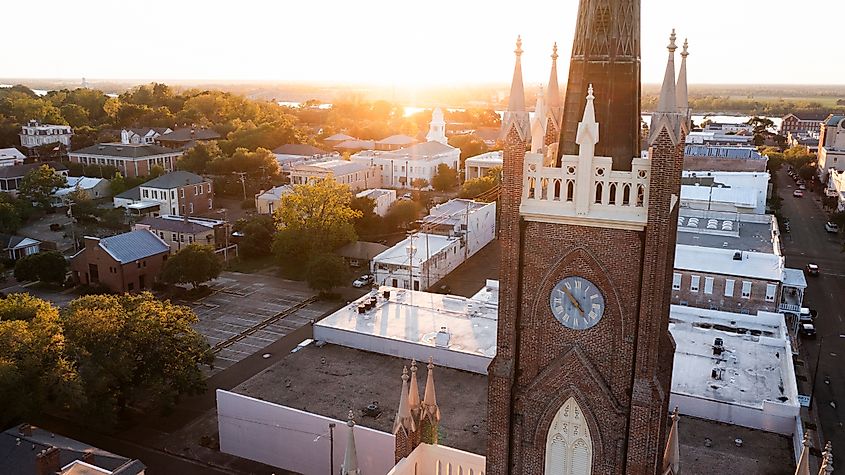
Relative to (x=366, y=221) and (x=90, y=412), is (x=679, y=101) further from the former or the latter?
(x=366, y=221)

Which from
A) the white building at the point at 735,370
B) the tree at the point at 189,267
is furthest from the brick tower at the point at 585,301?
the tree at the point at 189,267

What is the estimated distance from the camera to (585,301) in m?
15.4

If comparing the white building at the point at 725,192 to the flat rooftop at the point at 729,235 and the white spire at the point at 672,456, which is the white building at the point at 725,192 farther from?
the white spire at the point at 672,456

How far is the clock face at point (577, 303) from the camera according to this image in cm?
1534

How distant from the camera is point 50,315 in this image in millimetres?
36719

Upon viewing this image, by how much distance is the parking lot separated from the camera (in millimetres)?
49938

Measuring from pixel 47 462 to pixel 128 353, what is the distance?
407 inches

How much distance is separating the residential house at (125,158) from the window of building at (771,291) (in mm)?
94144

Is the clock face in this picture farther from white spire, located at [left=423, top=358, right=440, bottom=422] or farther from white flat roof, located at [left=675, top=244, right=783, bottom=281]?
white flat roof, located at [left=675, top=244, right=783, bottom=281]

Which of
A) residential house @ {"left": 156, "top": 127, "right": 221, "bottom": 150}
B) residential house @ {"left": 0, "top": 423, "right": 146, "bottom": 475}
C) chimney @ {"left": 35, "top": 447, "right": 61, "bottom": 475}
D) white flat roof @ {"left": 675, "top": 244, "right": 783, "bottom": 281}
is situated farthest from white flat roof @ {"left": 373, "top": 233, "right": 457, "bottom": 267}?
residential house @ {"left": 156, "top": 127, "right": 221, "bottom": 150}

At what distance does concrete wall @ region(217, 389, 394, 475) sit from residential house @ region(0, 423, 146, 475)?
282 inches

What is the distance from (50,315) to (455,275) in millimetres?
38628

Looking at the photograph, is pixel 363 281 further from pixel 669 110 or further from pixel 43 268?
pixel 669 110

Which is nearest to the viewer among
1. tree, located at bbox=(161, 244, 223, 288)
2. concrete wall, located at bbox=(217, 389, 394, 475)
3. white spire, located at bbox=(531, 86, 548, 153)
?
white spire, located at bbox=(531, 86, 548, 153)
